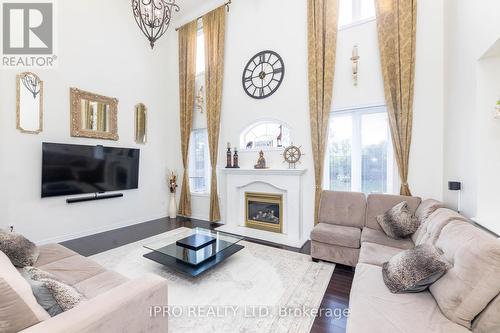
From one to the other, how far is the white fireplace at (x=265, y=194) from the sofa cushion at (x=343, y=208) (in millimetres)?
589

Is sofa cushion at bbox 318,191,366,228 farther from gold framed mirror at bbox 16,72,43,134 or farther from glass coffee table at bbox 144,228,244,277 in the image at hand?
gold framed mirror at bbox 16,72,43,134

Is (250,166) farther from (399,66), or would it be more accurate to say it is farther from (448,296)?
(448,296)

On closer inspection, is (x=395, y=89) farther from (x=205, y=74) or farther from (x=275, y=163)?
(x=205, y=74)

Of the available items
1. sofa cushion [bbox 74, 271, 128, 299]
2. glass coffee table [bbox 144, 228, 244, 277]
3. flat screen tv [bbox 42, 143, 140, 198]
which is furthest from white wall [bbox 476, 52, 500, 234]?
flat screen tv [bbox 42, 143, 140, 198]

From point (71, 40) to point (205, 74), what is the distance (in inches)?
96.9

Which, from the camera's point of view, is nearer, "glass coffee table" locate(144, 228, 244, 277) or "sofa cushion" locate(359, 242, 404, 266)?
"sofa cushion" locate(359, 242, 404, 266)

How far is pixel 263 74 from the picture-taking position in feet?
14.6

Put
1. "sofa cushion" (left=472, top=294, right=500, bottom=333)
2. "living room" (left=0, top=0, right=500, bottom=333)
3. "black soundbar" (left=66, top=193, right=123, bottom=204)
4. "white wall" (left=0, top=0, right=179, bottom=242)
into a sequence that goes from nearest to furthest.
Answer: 1. "sofa cushion" (left=472, top=294, right=500, bottom=333)
2. "living room" (left=0, top=0, right=500, bottom=333)
3. "white wall" (left=0, top=0, right=179, bottom=242)
4. "black soundbar" (left=66, top=193, right=123, bottom=204)

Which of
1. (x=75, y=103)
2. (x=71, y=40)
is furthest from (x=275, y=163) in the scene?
(x=71, y=40)

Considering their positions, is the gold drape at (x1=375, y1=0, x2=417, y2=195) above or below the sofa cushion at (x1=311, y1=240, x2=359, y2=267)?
above

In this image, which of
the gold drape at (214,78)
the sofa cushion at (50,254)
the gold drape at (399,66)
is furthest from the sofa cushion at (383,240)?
the sofa cushion at (50,254)

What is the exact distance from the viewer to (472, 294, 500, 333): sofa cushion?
122cm

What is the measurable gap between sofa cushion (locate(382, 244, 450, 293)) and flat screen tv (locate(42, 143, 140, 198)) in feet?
15.6

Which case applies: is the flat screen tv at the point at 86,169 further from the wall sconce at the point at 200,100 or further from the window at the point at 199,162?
the wall sconce at the point at 200,100
